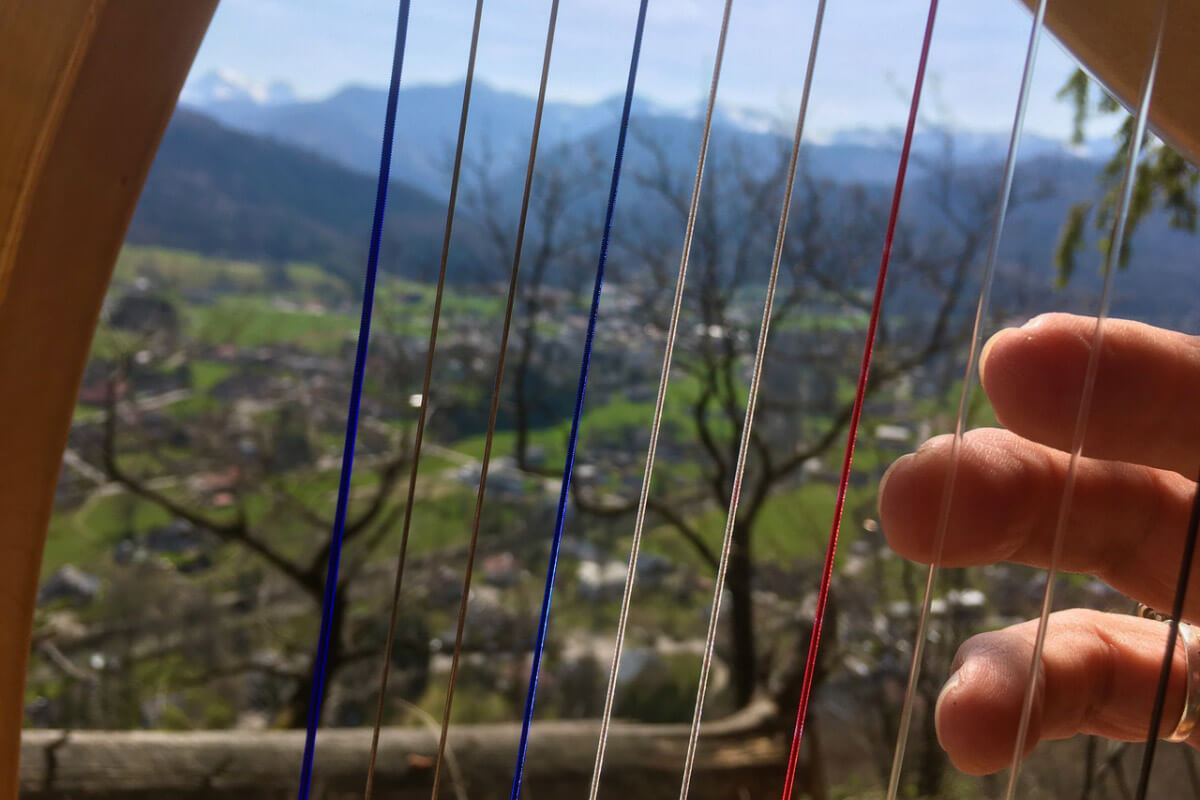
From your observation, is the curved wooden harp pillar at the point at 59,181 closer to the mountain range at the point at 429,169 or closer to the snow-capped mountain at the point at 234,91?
the mountain range at the point at 429,169

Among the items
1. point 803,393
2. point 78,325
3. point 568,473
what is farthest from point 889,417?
point 78,325

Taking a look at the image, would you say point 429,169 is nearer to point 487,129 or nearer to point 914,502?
point 487,129

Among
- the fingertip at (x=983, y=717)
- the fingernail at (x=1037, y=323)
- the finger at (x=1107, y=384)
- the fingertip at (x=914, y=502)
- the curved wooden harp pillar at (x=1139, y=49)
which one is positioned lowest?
the fingertip at (x=983, y=717)

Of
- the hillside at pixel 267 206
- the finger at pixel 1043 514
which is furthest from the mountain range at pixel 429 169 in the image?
the finger at pixel 1043 514

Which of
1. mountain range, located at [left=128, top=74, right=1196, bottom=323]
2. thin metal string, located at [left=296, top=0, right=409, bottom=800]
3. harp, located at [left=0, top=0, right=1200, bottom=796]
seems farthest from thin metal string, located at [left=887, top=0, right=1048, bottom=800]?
mountain range, located at [left=128, top=74, right=1196, bottom=323]

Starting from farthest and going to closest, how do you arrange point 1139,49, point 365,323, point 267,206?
point 267,206 → point 365,323 → point 1139,49

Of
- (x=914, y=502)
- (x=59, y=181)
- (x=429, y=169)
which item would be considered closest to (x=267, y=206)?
(x=429, y=169)

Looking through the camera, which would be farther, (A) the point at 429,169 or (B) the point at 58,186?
(A) the point at 429,169

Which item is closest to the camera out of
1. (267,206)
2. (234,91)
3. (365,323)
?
(365,323)

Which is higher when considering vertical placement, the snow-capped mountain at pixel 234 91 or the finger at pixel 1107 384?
the snow-capped mountain at pixel 234 91
